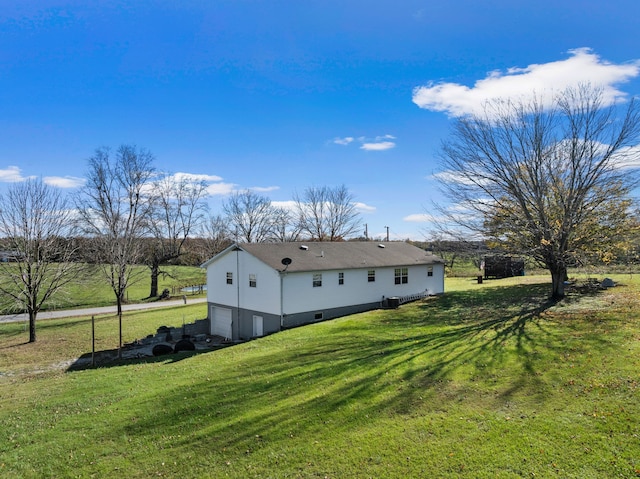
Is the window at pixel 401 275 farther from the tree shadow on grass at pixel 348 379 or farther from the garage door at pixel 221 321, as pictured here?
the garage door at pixel 221 321

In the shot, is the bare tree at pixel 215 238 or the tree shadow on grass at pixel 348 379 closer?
the tree shadow on grass at pixel 348 379

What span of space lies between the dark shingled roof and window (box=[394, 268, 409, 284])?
1.77 ft

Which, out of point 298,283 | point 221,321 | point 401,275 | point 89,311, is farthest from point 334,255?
point 89,311

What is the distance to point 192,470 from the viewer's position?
25.2ft

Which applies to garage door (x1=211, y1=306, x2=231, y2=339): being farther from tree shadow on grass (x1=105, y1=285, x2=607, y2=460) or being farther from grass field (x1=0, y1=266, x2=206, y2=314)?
grass field (x1=0, y1=266, x2=206, y2=314)

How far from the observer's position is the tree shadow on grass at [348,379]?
9.50 metres

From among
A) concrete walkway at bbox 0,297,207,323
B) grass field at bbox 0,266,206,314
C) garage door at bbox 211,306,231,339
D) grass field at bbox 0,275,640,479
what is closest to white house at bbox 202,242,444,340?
garage door at bbox 211,306,231,339

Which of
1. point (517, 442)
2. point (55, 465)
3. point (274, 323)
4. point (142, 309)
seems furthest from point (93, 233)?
point (517, 442)

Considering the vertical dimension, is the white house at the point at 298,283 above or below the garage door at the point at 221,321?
above

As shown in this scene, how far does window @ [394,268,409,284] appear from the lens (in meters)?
28.9

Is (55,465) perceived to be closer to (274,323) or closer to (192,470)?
(192,470)

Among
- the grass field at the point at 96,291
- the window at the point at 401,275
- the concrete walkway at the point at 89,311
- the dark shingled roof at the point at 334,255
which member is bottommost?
the concrete walkway at the point at 89,311

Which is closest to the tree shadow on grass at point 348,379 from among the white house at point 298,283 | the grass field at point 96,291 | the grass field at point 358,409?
the grass field at point 358,409

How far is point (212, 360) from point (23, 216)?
18402mm
